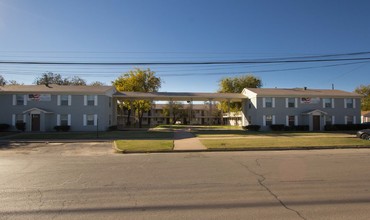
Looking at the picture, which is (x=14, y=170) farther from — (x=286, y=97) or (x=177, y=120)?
(x=177, y=120)

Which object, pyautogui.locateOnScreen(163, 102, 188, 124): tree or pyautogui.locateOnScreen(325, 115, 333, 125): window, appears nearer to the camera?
pyautogui.locateOnScreen(325, 115, 333, 125): window

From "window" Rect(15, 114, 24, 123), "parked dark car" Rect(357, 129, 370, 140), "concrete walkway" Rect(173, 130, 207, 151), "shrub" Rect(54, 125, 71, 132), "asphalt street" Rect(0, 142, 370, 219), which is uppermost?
"window" Rect(15, 114, 24, 123)

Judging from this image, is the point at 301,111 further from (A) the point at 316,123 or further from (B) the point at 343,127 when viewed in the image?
(B) the point at 343,127

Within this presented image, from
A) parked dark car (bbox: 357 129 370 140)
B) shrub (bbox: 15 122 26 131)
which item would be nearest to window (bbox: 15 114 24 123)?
shrub (bbox: 15 122 26 131)

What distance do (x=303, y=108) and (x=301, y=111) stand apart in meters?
0.52

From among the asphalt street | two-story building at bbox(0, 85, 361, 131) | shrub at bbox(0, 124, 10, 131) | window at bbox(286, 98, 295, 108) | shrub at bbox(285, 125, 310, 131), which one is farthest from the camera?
window at bbox(286, 98, 295, 108)

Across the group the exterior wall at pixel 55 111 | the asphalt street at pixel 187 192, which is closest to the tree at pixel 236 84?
the exterior wall at pixel 55 111

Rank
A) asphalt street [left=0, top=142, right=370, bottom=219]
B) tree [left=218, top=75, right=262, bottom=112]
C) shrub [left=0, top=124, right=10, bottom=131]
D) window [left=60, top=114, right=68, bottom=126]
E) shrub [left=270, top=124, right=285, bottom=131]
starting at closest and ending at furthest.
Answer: asphalt street [left=0, top=142, right=370, bottom=219] → shrub [left=0, top=124, right=10, bottom=131] → window [left=60, top=114, right=68, bottom=126] → shrub [left=270, top=124, right=285, bottom=131] → tree [left=218, top=75, right=262, bottom=112]

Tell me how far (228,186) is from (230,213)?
2.35m

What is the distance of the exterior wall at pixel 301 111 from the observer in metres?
40.8

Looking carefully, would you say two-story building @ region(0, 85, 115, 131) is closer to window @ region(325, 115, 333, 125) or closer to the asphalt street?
the asphalt street

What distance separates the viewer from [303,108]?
137ft

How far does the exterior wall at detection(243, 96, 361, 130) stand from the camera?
40812 millimetres

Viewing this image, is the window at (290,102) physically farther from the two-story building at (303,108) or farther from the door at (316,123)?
the door at (316,123)
